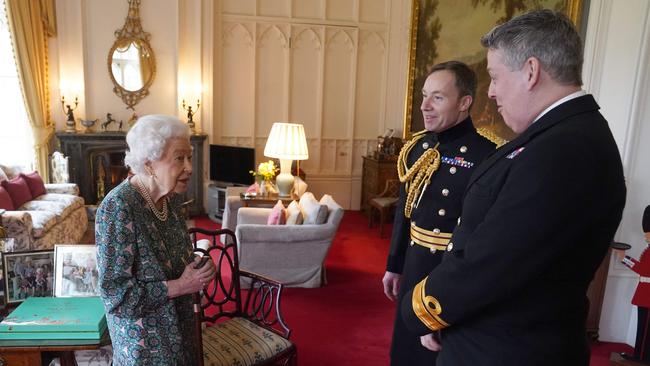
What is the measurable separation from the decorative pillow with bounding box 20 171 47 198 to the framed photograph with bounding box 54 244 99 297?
429 centimetres

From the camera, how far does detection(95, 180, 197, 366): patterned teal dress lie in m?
1.59

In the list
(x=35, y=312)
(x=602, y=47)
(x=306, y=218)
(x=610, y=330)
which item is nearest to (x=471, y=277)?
(x=35, y=312)

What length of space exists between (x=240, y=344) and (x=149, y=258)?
86 centimetres

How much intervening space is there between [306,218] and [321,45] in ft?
13.2

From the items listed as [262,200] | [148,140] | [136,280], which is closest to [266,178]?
[262,200]

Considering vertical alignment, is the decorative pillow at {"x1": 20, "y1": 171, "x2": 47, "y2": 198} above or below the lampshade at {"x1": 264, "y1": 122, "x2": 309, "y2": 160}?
below

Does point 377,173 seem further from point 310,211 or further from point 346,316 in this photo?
point 346,316

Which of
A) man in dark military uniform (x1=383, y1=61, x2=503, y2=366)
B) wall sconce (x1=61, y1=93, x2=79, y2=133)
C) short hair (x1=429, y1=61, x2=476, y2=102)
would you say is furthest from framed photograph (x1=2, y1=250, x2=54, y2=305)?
wall sconce (x1=61, y1=93, x2=79, y2=133)

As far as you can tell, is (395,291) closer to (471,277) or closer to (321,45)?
(471,277)

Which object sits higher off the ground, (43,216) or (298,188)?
(298,188)

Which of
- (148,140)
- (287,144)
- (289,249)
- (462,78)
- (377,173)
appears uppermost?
(462,78)

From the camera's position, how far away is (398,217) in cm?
225

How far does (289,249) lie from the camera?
4.30m

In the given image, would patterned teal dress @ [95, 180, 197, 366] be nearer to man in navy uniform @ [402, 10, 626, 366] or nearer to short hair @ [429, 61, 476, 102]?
man in navy uniform @ [402, 10, 626, 366]
